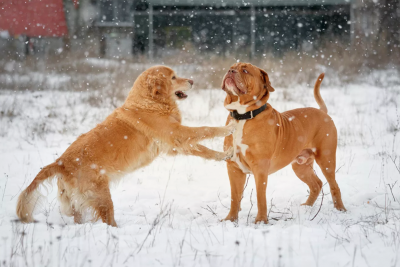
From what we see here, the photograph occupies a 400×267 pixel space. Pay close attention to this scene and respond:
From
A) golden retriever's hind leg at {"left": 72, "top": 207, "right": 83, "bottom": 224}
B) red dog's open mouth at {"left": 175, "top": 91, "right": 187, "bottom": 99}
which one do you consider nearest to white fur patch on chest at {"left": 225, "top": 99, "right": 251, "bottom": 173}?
red dog's open mouth at {"left": 175, "top": 91, "right": 187, "bottom": 99}

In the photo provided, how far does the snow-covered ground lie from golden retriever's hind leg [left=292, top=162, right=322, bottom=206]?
0.41 ft

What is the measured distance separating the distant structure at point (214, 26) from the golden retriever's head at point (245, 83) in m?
17.2

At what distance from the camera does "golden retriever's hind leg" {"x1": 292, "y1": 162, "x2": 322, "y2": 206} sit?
4691 mm

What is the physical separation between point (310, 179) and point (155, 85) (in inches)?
87.1

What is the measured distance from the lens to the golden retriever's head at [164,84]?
4.66 metres

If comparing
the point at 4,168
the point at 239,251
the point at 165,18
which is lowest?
the point at 4,168

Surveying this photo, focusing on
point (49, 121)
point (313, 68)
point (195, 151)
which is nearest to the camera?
point (195, 151)

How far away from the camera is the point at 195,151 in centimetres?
452

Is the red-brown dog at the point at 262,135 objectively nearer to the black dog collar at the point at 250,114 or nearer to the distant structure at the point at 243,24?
the black dog collar at the point at 250,114

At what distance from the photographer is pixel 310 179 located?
15.6ft

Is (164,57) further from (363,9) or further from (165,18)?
(363,9)

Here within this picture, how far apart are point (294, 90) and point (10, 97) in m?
8.78

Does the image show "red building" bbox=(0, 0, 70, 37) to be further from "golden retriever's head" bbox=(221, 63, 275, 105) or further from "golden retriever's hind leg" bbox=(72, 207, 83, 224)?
"golden retriever's head" bbox=(221, 63, 275, 105)

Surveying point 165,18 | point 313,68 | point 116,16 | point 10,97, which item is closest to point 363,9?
point 313,68
